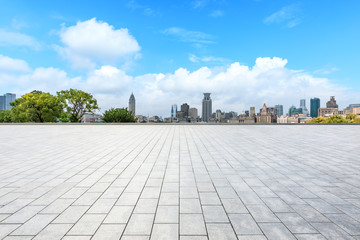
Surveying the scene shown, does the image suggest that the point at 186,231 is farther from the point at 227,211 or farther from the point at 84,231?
the point at 84,231

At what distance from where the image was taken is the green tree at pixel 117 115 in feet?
112

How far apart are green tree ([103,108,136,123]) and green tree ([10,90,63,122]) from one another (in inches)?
360

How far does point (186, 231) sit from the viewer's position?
9.61ft

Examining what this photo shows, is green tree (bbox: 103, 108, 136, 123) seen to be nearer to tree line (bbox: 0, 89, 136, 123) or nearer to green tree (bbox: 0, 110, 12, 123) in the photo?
tree line (bbox: 0, 89, 136, 123)

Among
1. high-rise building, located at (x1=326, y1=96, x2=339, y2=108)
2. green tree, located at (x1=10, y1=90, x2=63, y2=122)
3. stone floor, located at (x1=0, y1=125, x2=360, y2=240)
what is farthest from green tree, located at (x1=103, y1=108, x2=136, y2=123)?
high-rise building, located at (x1=326, y1=96, x2=339, y2=108)

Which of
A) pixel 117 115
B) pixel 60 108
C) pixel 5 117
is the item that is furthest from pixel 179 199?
pixel 5 117

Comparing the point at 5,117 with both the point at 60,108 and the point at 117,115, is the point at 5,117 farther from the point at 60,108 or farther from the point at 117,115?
the point at 117,115

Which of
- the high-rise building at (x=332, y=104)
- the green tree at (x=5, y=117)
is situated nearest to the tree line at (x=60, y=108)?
the green tree at (x=5, y=117)

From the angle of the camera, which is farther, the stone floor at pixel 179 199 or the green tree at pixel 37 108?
the green tree at pixel 37 108

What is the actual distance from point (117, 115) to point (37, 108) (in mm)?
15333

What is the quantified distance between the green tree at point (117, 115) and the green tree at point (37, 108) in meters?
9.14

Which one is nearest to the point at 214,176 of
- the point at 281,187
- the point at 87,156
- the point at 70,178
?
the point at 281,187

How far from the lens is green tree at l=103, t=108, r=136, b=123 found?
34.2 metres

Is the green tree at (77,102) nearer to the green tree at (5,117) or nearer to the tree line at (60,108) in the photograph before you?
the tree line at (60,108)
